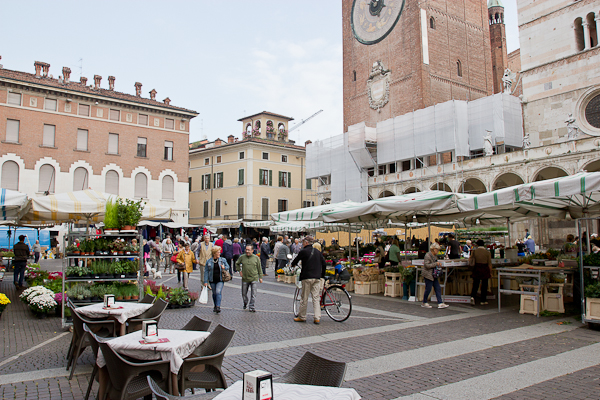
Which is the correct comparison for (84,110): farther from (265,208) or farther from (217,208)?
(265,208)

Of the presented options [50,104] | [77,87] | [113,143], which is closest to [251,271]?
[113,143]

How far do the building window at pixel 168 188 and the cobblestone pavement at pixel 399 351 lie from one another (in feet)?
89.7

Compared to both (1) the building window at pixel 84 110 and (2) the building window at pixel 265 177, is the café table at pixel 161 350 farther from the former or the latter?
(2) the building window at pixel 265 177

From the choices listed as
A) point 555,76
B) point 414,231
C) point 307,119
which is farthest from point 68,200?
point 307,119

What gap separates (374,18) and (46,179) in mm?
34326

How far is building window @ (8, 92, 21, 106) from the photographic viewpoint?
31178 millimetres

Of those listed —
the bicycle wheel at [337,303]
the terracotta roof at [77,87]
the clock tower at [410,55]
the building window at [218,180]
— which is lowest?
the bicycle wheel at [337,303]

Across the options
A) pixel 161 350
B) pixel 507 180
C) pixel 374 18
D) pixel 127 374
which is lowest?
pixel 127 374

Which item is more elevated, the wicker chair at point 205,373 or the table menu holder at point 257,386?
the table menu holder at point 257,386

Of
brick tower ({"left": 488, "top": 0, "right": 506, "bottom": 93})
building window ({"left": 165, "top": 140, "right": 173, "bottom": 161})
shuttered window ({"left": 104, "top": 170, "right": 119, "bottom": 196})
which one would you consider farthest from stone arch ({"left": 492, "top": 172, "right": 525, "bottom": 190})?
shuttered window ({"left": 104, "top": 170, "right": 119, "bottom": 196})

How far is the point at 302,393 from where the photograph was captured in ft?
9.34

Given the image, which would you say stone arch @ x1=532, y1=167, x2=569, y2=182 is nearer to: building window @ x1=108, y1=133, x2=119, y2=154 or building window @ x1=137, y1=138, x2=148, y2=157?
building window @ x1=137, y1=138, x2=148, y2=157

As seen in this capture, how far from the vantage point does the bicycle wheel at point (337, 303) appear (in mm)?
8961

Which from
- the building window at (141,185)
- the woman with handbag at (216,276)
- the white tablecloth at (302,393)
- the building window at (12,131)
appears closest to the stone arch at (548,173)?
the woman with handbag at (216,276)
